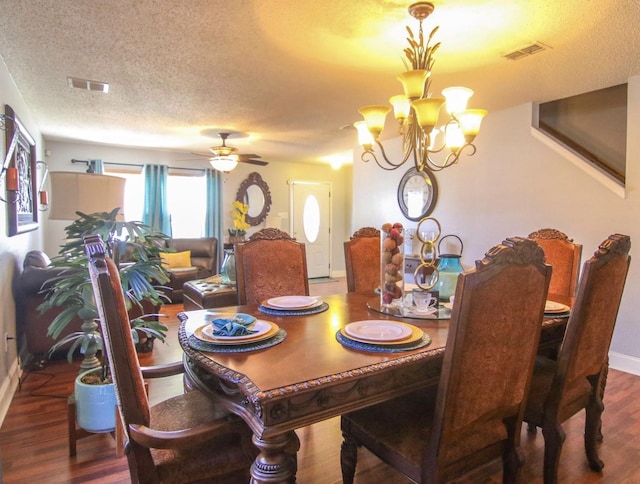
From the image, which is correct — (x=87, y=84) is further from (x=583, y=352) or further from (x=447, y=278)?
(x=583, y=352)

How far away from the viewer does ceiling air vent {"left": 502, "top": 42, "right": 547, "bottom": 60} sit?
2.60m

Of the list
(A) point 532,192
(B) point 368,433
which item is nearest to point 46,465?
(B) point 368,433

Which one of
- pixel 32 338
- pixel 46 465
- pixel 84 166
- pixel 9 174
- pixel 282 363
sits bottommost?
pixel 46 465

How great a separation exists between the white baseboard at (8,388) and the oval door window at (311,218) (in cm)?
565

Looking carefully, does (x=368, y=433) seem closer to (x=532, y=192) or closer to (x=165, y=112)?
(x=532, y=192)

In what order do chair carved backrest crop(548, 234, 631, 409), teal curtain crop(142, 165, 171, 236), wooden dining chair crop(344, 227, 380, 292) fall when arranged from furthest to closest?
teal curtain crop(142, 165, 171, 236) < wooden dining chair crop(344, 227, 380, 292) < chair carved backrest crop(548, 234, 631, 409)

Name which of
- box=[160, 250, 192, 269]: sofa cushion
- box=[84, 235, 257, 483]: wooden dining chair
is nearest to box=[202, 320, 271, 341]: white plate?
box=[84, 235, 257, 483]: wooden dining chair

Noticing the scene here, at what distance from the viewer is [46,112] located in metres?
4.27

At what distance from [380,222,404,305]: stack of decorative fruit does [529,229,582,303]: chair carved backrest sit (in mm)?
1248

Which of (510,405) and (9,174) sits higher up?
(9,174)

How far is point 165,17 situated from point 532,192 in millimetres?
3497

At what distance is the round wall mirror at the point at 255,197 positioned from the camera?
7.42 metres

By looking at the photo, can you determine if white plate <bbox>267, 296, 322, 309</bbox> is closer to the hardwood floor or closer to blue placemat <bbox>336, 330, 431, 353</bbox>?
blue placemat <bbox>336, 330, 431, 353</bbox>

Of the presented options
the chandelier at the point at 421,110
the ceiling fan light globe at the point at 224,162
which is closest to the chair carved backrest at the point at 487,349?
the chandelier at the point at 421,110
